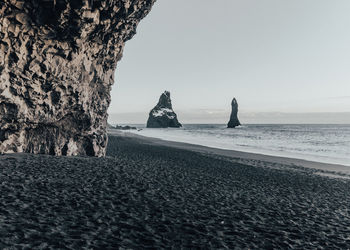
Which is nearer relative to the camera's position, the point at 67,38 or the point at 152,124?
the point at 67,38

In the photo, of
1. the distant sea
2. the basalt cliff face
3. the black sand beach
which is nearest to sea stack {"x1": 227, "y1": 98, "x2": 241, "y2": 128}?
the distant sea

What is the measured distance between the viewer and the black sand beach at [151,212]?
6238mm

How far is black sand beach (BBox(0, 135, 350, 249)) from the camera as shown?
6.24 metres

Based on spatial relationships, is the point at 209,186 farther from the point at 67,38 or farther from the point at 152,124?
the point at 152,124

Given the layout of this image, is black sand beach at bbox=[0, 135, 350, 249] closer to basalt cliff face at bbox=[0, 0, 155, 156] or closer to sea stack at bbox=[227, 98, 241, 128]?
basalt cliff face at bbox=[0, 0, 155, 156]

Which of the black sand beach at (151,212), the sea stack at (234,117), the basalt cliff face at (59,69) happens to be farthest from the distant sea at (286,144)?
the sea stack at (234,117)

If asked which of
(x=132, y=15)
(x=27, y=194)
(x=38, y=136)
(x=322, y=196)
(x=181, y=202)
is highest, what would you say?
(x=132, y=15)

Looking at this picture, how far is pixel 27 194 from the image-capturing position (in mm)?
8617

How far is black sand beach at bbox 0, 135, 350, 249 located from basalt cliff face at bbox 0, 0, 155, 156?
13.6ft

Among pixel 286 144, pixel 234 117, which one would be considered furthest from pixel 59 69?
pixel 234 117

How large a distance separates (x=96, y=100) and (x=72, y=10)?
8.83 metres

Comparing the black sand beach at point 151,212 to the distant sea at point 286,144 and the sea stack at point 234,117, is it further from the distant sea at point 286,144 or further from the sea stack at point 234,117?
the sea stack at point 234,117

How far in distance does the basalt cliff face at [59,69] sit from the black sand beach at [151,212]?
4145 mm

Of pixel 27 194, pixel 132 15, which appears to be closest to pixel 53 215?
pixel 27 194
